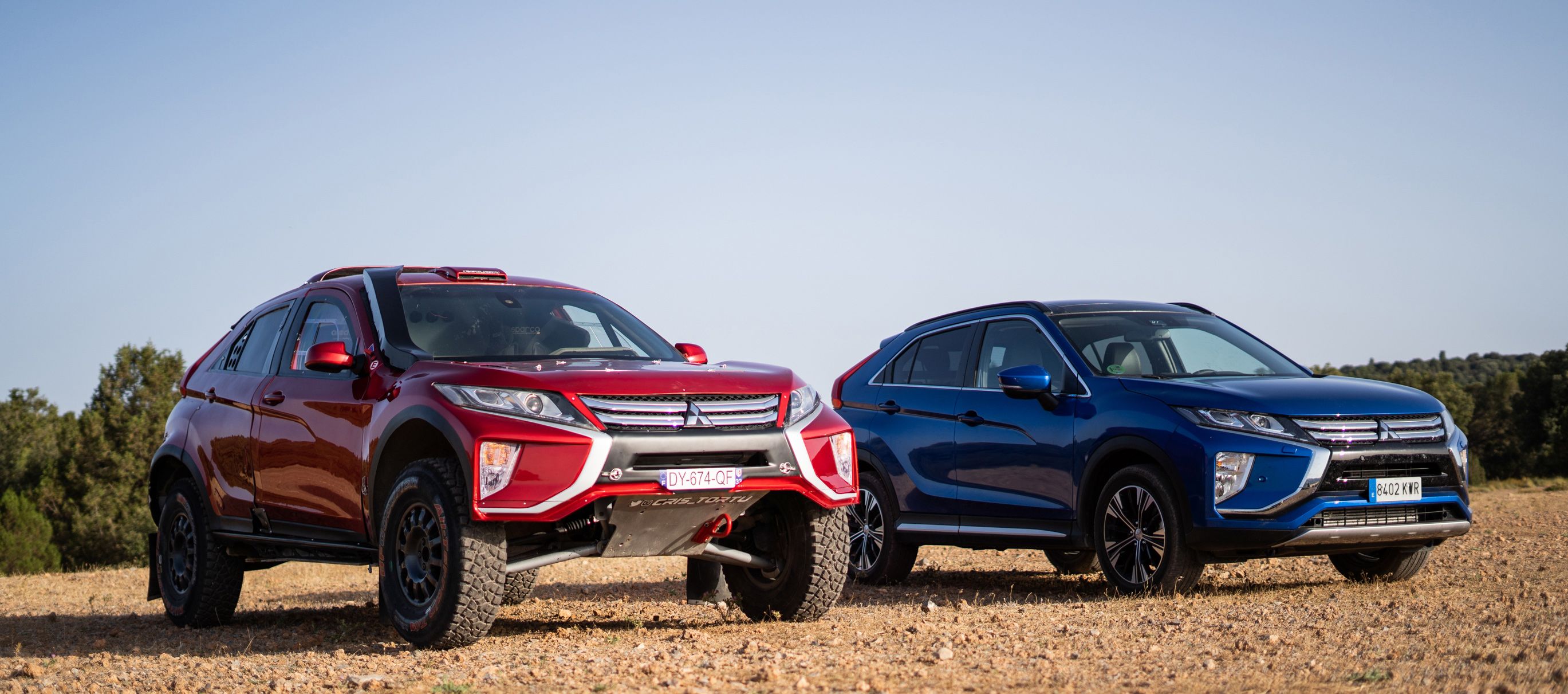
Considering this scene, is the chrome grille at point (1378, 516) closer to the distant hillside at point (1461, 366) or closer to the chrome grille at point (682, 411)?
the chrome grille at point (682, 411)

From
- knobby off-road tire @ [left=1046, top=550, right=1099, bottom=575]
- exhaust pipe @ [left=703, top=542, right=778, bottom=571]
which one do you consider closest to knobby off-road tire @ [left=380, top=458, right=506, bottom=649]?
exhaust pipe @ [left=703, top=542, right=778, bottom=571]

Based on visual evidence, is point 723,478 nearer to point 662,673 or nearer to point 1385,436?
point 662,673

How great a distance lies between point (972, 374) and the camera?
916 centimetres

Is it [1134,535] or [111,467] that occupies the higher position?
[1134,535]

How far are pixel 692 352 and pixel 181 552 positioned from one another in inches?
147

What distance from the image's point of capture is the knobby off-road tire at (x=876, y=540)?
9.56 meters

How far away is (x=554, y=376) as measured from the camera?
5.77 m

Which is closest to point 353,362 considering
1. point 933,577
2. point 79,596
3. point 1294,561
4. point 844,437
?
point 844,437

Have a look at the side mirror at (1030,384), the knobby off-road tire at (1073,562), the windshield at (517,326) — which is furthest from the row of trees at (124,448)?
→ the windshield at (517,326)

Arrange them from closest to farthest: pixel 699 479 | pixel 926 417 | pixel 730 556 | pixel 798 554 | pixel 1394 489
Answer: pixel 699 479
pixel 730 556
pixel 798 554
pixel 1394 489
pixel 926 417

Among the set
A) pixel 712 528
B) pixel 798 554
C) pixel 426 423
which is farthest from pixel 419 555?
pixel 798 554

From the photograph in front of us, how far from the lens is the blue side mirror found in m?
8.16

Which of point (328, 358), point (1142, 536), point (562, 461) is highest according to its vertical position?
point (328, 358)

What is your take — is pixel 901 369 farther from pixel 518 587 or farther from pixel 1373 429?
pixel 1373 429
